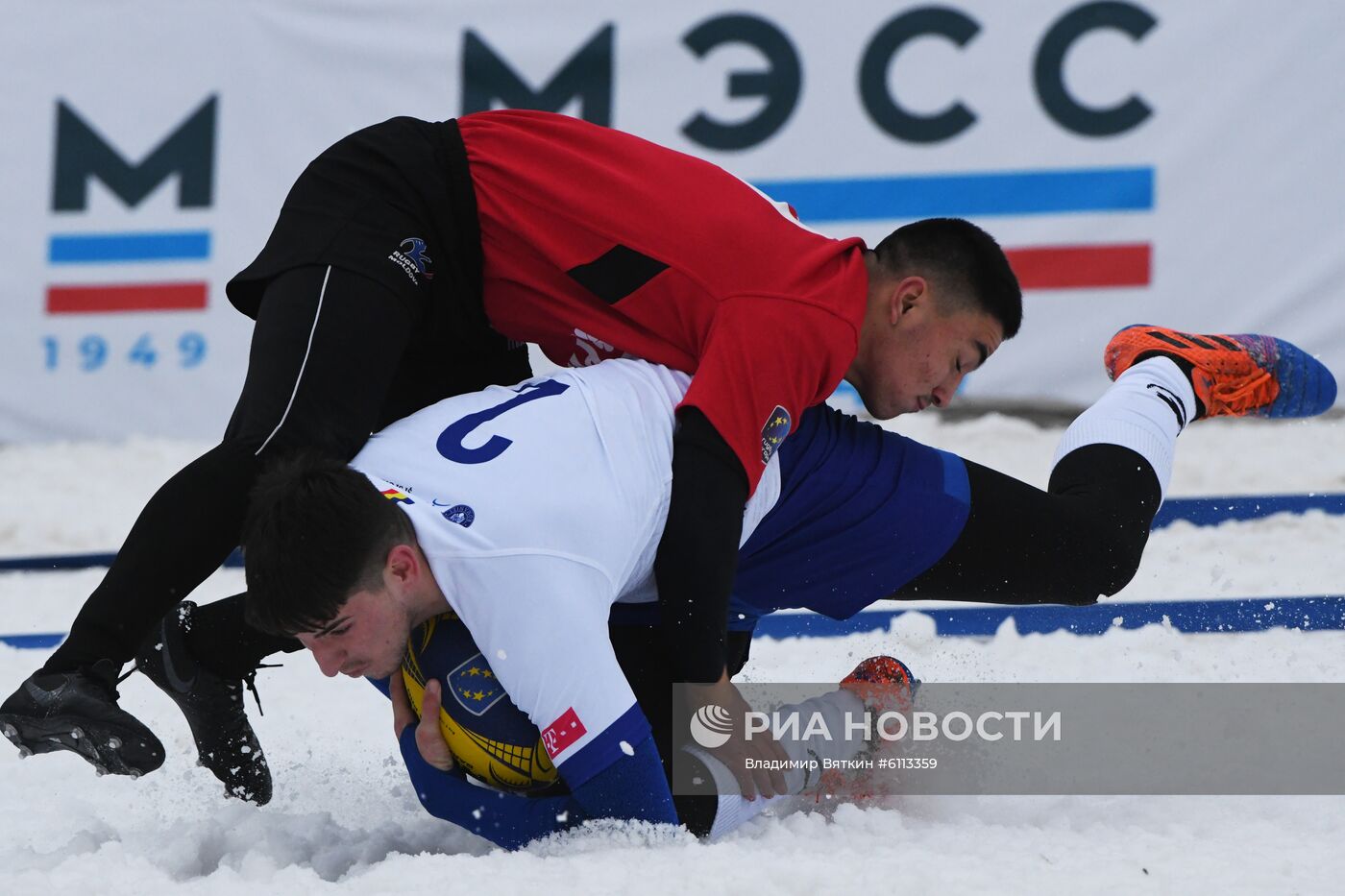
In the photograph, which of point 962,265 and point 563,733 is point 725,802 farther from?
point 962,265

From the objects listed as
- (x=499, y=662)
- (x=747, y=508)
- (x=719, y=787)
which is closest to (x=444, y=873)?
(x=499, y=662)

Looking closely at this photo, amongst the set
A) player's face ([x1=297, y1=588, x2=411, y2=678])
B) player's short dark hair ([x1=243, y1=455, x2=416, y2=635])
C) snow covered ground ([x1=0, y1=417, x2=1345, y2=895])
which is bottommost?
snow covered ground ([x1=0, y1=417, x2=1345, y2=895])

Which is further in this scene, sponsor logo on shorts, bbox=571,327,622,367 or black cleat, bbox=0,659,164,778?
sponsor logo on shorts, bbox=571,327,622,367

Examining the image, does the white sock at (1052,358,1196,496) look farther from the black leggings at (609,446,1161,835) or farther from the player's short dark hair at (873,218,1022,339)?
the player's short dark hair at (873,218,1022,339)

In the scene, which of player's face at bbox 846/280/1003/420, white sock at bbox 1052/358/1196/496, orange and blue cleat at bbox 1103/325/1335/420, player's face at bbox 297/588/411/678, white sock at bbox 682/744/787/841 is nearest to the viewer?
player's face at bbox 297/588/411/678

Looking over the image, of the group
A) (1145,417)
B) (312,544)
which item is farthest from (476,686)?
(1145,417)

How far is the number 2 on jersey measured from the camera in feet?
5.30

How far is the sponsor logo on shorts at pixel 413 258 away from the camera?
5.82ft

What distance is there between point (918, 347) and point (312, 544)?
82 cm

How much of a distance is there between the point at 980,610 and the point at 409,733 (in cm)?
142

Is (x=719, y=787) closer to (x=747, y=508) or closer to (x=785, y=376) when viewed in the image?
(x=747, y=508)

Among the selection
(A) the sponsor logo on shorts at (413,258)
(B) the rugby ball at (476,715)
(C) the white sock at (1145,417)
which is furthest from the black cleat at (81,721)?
(C) the white sock at (1145,417)

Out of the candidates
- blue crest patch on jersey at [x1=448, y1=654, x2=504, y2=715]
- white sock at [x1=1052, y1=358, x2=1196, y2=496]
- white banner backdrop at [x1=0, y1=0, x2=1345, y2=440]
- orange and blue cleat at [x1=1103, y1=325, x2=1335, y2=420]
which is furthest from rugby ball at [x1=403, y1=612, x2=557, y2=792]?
white banner backdrop at [x1=0, y1=0, x2=1345, y2=440]

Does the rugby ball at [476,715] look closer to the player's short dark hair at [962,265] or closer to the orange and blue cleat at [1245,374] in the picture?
the player's short dark hair at [962,265]
